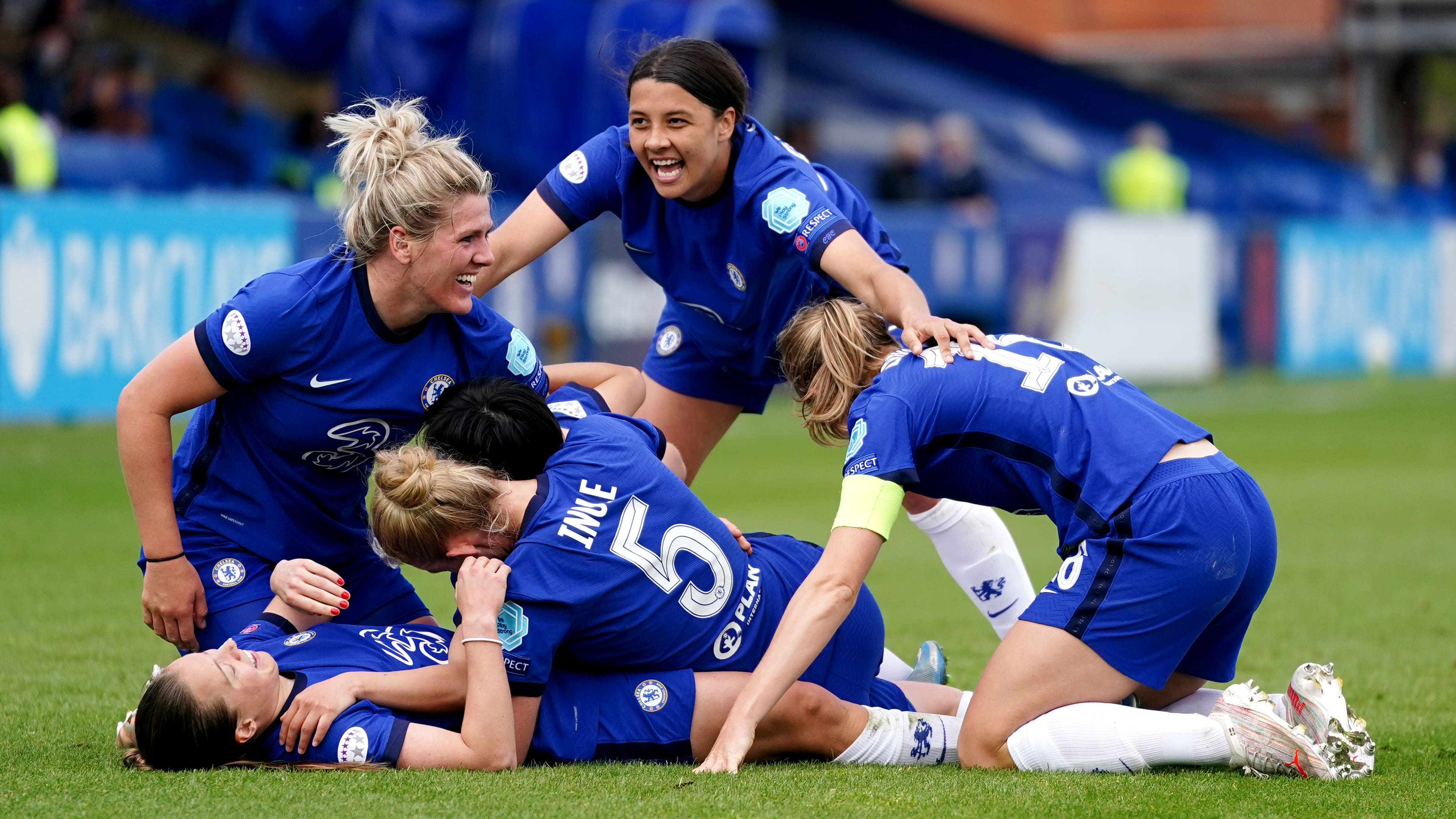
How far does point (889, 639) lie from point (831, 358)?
1884 millimetres

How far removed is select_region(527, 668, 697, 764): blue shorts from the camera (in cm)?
376

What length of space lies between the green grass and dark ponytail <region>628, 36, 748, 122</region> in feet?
6.19

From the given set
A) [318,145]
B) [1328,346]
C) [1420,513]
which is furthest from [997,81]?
[1420,513]

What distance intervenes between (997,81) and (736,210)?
65.3 ft

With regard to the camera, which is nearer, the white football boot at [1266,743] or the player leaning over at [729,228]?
the white football boot at [1266,743]

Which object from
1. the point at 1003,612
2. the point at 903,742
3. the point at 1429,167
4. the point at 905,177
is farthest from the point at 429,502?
the point at 1429,167

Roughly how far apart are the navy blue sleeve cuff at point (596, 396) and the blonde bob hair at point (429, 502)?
692mm

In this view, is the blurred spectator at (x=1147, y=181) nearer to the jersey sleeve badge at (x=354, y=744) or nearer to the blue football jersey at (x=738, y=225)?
the blue football jersey at (x=738, y=225)

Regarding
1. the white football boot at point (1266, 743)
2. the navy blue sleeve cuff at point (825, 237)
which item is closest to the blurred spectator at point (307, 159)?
the navy blue sleeve cuff at point (825, 237)

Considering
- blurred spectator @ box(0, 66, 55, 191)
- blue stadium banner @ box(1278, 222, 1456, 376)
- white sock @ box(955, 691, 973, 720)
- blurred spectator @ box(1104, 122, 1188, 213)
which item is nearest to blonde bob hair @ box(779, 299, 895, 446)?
white sock @ box(955, 691, 973, 720)

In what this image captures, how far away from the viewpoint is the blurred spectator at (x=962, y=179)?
52.3ft

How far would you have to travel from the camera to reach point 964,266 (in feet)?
50.2

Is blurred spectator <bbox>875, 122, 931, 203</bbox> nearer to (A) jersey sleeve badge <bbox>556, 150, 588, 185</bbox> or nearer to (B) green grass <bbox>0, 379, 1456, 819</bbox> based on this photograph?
(B) green grass <bbox>0, 379, 1456, 819</bbox>

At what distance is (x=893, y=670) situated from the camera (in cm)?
458
